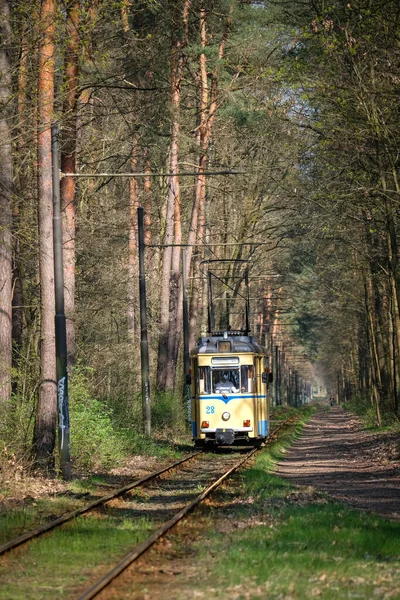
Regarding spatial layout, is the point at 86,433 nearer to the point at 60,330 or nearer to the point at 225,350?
the point at 60,330

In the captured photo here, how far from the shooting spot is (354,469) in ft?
77.5

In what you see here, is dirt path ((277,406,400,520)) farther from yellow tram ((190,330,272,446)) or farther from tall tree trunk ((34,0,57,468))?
tall tree trunk ((34,0,57,468))

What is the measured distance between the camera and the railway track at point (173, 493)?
10445mm

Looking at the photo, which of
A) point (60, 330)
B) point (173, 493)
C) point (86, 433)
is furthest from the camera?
point (86, 433)

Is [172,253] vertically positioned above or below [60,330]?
above

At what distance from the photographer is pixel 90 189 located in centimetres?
3594

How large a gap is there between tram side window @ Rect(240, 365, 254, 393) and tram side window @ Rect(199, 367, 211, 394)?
0.91 metres

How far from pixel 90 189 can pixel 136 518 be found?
22204mm

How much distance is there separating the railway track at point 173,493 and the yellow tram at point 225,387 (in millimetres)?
842


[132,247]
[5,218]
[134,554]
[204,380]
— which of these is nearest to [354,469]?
[204,380]

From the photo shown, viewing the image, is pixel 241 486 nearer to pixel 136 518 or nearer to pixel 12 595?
pixel 136 518

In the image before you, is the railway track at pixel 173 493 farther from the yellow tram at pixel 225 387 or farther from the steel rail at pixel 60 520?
the yellow tram at pixel 225 387

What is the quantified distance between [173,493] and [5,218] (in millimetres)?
6363

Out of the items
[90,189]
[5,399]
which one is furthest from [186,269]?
[5,399]
